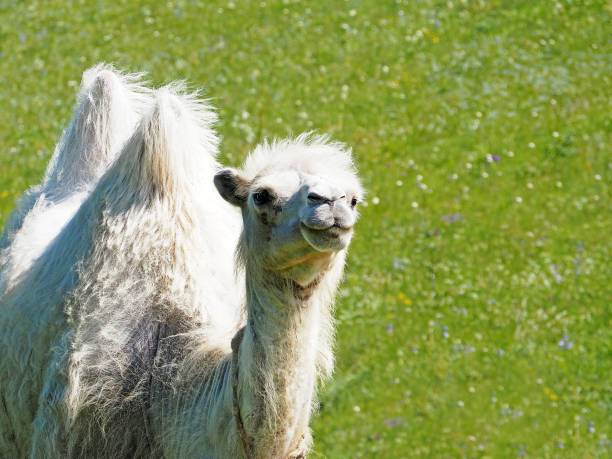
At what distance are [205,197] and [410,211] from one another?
5419mm

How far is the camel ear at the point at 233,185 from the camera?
4297 mm

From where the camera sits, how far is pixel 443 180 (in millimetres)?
11281

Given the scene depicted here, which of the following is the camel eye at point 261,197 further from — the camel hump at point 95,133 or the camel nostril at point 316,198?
the camel hump at point 95,133

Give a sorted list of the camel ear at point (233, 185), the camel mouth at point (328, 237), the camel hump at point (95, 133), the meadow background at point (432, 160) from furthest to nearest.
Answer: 1. the meadow background at point (432, 160)
2. the camel hump at point (95, 133)
3. the camel ear at point (233, 185)
4. the camel mouth at point (328, 237)

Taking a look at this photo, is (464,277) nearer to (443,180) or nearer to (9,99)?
(443,180)

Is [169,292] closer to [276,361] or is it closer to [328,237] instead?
[276,361]

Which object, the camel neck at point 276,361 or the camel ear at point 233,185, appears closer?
the camel neck at point 276,361

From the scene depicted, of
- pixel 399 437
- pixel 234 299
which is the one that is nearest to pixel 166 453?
pixel 234 299

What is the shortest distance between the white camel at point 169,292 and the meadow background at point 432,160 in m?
3.02

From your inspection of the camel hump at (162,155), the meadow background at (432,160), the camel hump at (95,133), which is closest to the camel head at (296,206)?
the camel hump at (162,155)

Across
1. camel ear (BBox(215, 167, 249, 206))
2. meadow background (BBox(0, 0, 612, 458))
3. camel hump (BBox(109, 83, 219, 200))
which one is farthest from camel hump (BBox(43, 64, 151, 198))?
meadow background (BBox(0, 0, 612, 458))

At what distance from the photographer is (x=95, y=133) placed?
6.51 meters

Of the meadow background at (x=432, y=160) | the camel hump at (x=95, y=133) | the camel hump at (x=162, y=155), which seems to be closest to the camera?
the camel hump at (x=162, y=155)

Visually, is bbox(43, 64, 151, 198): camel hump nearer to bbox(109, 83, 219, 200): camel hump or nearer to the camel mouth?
bbox(109, 83, 219, 200): camel hump
